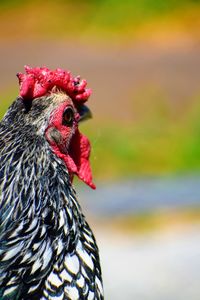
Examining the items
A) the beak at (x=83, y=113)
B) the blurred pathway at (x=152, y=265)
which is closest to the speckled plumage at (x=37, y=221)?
the beak at (x=83, y=113)

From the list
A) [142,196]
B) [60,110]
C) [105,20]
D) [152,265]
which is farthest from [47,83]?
[105,20]

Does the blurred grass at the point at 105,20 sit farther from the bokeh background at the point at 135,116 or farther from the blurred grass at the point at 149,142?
the blurred grass at the point at 149,142

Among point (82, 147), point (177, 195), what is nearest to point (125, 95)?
point (177, 195)

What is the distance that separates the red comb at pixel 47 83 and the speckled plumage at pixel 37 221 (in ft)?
0.15

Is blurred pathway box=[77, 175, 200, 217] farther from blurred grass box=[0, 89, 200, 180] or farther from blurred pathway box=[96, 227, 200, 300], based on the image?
blurred pathway box=[96, 227, 200, 300]

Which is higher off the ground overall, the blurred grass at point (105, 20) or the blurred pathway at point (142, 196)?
the blurred grass at point (105, 20)

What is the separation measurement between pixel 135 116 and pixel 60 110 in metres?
8.04

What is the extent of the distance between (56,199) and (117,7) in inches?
535

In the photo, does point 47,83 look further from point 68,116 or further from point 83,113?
point 83,113

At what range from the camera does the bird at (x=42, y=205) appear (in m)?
3.79

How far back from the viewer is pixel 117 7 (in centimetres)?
1722

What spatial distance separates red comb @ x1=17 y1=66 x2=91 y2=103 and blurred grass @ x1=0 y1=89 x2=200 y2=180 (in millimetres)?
5329

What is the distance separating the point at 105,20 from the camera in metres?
16.7

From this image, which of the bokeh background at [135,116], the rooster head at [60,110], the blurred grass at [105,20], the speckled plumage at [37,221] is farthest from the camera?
the blurred grass at [105,20]
